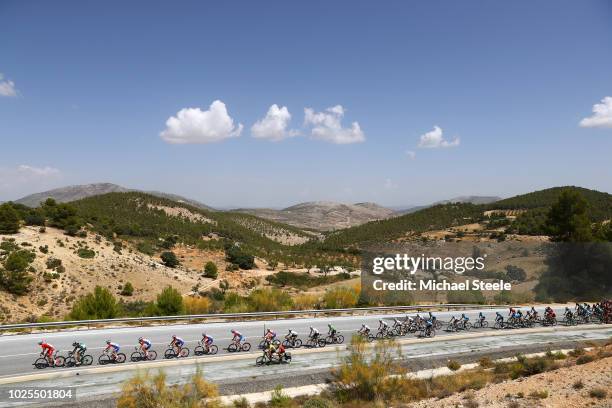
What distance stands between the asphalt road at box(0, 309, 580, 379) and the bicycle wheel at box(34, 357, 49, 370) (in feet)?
0.61

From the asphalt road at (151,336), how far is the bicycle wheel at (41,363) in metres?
0.18

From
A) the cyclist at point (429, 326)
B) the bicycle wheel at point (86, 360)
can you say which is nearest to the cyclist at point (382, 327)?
the cyclist at point (429, 326)

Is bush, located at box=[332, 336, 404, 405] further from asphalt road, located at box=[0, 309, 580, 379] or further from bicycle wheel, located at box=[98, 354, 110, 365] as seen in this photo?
bicycle wheel, located at box=[98, 354, 110, 365]

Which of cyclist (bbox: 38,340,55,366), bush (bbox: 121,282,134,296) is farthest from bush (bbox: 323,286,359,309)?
bush (bbox: 121,282,134,296)

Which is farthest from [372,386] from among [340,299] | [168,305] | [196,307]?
[340,299]

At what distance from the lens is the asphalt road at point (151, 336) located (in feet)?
54.7

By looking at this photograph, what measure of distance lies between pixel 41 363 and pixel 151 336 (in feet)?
18.9

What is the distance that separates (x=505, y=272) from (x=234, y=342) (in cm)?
2884

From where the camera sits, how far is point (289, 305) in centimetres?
3050

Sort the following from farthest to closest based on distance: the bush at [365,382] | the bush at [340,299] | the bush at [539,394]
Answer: the bush at [340,299]
the bush at [365,382]
the bush at [539,394]

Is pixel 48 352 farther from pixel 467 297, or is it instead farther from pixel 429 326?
pixel 467 297

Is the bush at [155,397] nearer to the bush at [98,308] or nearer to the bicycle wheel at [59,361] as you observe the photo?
the bicycle wheel at [59,361]

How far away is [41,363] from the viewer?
15.6 m

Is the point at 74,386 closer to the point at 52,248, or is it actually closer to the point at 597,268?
the point at 52,248
